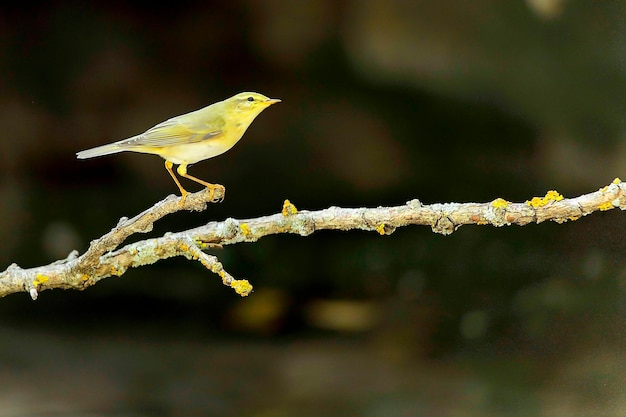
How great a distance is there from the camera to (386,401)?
189 centimetres

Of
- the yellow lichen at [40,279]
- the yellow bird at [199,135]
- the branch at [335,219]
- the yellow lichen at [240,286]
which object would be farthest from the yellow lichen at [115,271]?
the yellow lichen at [240,286]

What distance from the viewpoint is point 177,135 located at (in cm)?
159

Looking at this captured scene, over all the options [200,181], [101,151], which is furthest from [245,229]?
[101,151]

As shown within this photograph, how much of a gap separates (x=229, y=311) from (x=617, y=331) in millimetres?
1177

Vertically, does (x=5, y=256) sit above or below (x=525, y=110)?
below

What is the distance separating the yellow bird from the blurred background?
178 millimetres

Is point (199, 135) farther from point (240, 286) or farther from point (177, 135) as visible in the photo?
point (240, 286)

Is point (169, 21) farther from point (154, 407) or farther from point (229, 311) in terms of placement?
point (154, 407)

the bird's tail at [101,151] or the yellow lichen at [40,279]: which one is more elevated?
the bird's tail at [101,151]

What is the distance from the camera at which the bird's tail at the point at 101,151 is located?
159 centimetres

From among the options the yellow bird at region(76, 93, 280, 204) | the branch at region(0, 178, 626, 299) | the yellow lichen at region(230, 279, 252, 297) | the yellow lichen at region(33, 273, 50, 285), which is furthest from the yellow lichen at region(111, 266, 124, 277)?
the yellow lichen at region(230, 279, 252, 297)

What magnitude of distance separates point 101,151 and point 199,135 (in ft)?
0.89

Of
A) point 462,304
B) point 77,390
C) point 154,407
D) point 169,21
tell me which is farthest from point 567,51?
point 77,390

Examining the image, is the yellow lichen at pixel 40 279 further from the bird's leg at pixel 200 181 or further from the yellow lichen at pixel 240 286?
the yellow lichen at pixel 240 286
